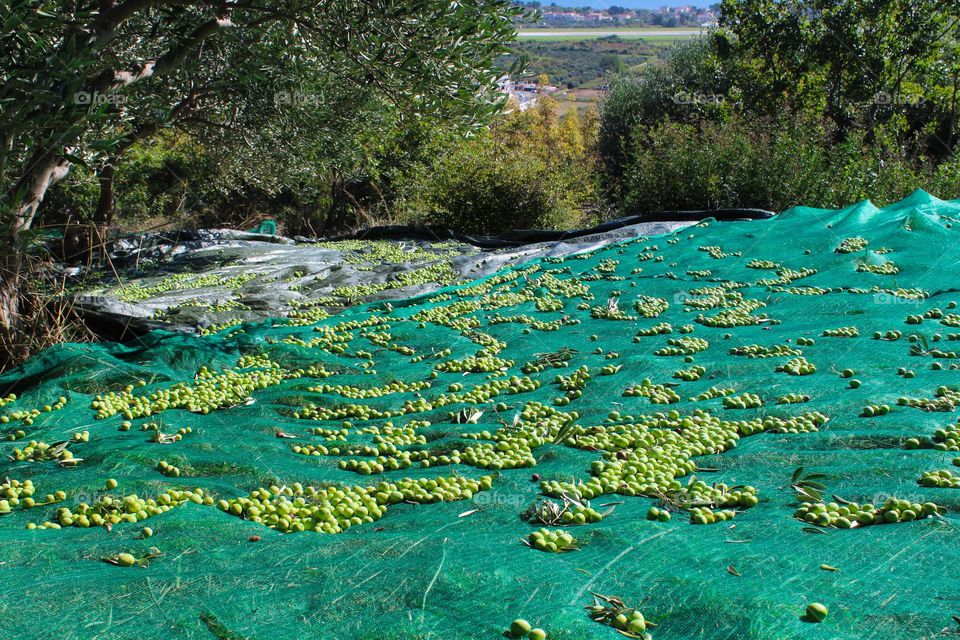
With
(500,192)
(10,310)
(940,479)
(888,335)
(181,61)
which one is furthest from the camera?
(500,192)

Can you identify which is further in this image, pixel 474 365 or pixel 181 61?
pixel 181 61

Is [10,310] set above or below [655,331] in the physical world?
above

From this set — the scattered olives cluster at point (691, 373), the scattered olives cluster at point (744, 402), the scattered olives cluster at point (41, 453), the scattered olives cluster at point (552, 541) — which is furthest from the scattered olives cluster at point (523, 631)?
the scattered olives cluster at point (691, 373)

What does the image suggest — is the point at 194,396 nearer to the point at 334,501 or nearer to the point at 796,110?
the point at 334,501

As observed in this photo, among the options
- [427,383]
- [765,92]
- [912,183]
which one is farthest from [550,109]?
[427,383]

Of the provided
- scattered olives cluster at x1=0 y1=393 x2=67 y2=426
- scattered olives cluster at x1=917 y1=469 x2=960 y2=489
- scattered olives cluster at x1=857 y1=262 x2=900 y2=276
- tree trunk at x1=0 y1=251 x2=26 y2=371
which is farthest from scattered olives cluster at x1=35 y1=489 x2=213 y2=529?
scattered olives cluster at x1=857 y1=262 x2=900 y2=276

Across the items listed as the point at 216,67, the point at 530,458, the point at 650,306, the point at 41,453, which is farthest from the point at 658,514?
the point at 216,67

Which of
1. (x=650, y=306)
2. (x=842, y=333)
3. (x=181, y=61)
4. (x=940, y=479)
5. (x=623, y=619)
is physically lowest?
(x=650, y=306)

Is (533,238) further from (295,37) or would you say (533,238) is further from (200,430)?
(200,430)

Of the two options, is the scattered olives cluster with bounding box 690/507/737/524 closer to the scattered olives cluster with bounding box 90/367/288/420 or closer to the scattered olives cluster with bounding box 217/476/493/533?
the scattered olives cluster with bounding box 217/476/493/533
